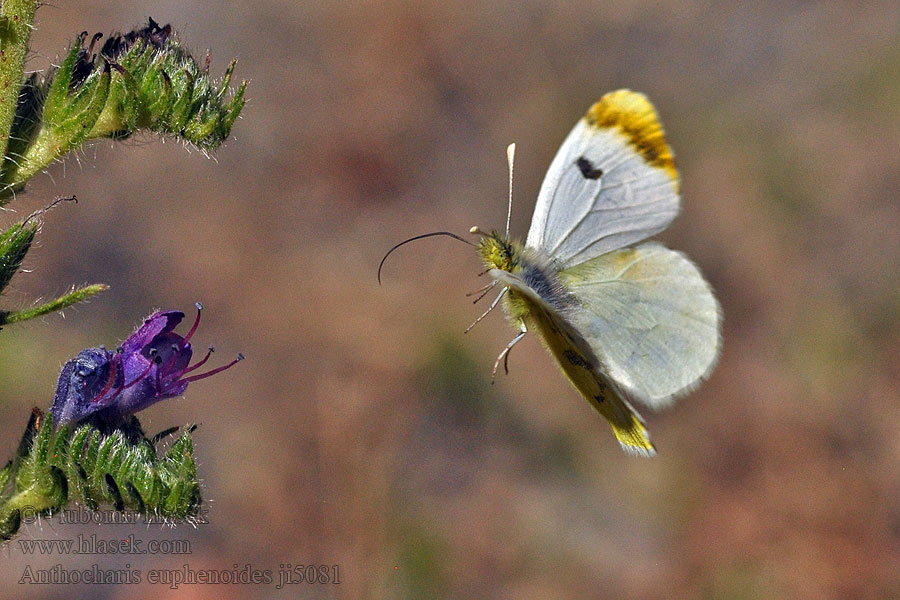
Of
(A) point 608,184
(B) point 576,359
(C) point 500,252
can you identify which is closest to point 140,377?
(C) point 500,252

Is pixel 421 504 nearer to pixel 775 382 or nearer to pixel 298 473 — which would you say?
pixel 298 473

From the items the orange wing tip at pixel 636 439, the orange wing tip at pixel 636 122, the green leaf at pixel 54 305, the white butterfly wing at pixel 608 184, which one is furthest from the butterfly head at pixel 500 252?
the green leaf at pixel 54 305

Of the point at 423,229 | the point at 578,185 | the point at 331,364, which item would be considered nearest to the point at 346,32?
the point at 423,229

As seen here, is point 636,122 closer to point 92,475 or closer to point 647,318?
point 647,318

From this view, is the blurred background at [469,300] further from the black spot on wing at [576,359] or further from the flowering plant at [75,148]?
the flowering plant at [75,148]

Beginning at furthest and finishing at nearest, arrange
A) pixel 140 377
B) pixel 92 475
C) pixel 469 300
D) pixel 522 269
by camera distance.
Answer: pixel 469 300, pixel 522 269, pixel 140 377, pixel 92 475
